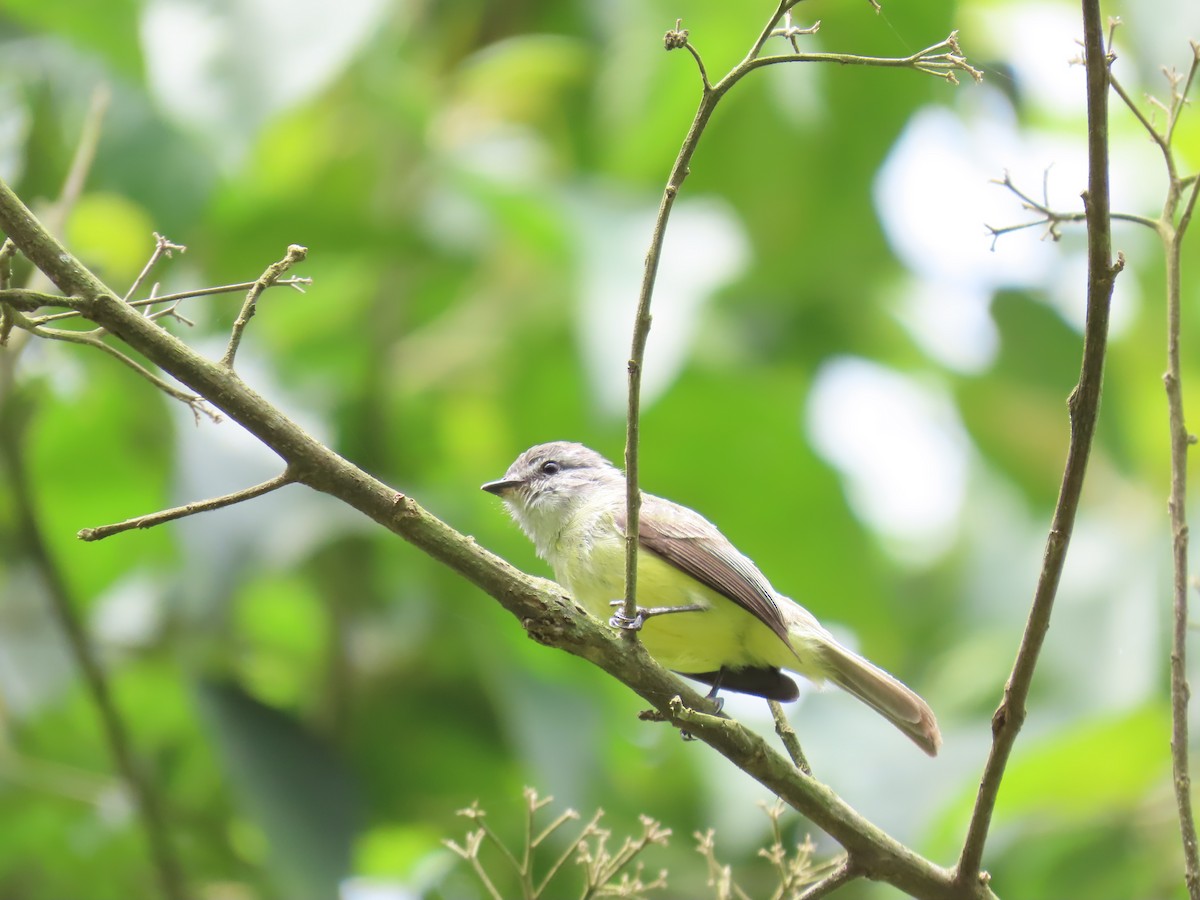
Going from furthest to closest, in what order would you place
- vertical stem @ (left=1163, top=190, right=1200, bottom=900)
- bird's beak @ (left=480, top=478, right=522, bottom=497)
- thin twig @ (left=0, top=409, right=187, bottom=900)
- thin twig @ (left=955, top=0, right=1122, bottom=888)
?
thin twig @ (left=0, top=409, right=187, bottom=900), bird's beak @ (left=480, top=478, right=522, bottom=497), vertical stem @ (left=1163, top=190, right=1200, bottom=900), thin twig @ (left=955, top=0, right=1122, bottom=888)

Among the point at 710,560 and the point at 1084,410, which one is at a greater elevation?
the point at 710,560

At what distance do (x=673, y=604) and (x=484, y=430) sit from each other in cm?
331

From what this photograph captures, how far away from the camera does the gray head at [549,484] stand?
4148 mm

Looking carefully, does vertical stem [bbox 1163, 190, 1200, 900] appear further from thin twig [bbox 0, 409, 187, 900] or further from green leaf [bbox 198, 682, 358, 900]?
thin twig [bbox 0, 409, 187, 900]

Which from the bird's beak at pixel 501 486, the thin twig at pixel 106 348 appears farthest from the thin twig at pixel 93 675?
the thin twig at pixel 106 348

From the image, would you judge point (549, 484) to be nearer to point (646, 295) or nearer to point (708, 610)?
point (708, 610)

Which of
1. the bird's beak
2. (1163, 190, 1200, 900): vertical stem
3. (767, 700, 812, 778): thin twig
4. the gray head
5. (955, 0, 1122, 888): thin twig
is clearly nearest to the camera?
(955, 0, 1122, 888): thin twig

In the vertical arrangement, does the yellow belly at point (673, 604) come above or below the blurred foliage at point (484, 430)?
below

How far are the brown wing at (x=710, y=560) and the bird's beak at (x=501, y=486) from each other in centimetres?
71

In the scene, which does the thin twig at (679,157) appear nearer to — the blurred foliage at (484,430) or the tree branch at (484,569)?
the tree branch at (484,569)

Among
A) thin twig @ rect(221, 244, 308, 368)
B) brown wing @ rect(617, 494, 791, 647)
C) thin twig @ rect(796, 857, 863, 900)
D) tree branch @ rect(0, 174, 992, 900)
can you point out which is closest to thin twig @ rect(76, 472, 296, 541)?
tree branch @ rect(0, 174, 992, 900)

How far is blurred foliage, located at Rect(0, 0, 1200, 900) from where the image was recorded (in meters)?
5.10

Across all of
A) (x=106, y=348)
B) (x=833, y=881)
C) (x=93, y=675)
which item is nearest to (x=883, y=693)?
(x=833, y=881)

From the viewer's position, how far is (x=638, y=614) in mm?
2658
